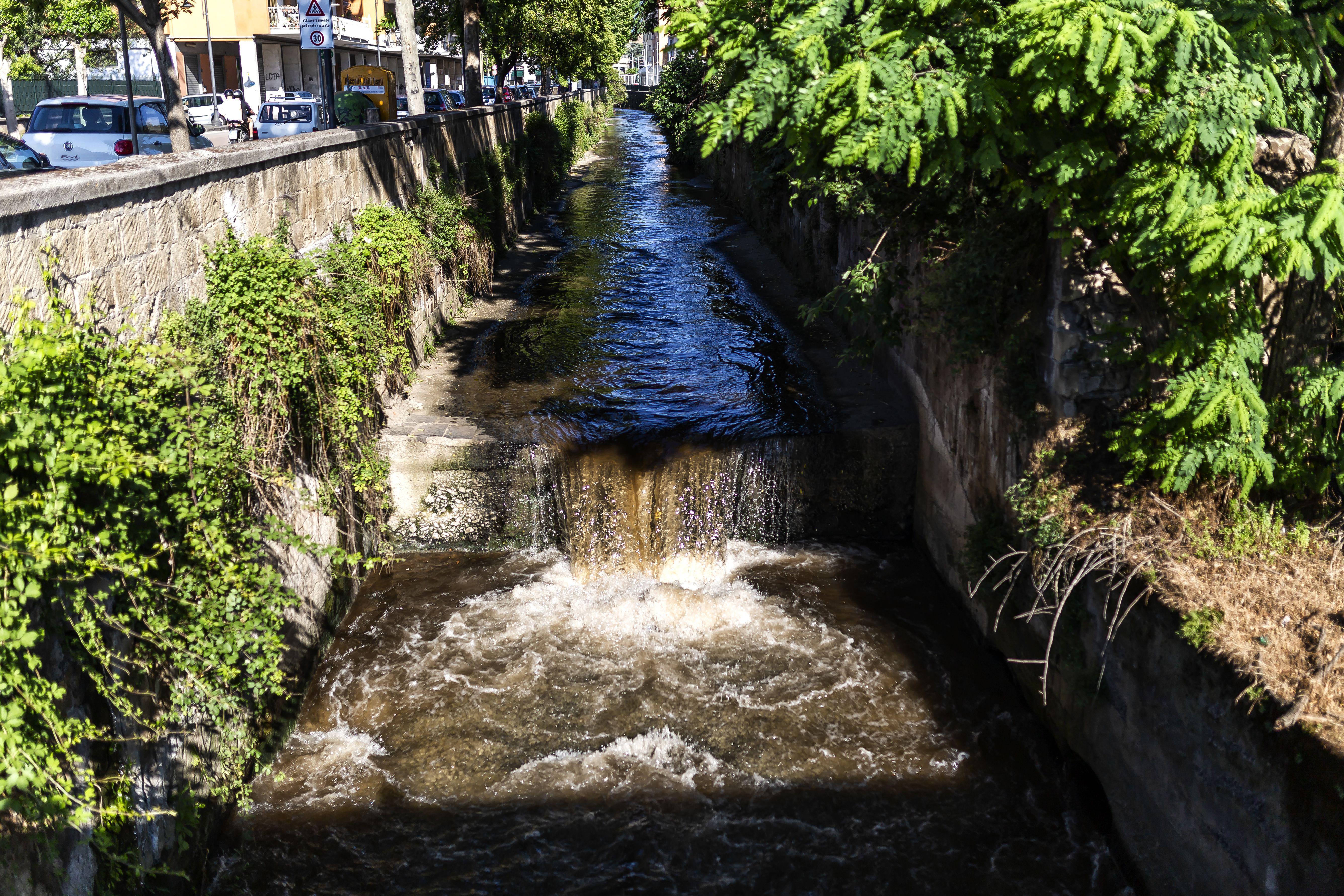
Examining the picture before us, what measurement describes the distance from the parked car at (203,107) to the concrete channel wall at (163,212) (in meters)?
28.6

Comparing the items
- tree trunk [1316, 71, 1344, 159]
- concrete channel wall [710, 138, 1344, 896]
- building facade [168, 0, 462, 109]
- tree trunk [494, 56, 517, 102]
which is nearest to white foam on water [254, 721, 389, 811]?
concrete channel wall [710, 138, 1344, 896]

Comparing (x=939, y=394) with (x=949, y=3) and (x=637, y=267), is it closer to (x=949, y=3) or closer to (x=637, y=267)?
(x=949, y=3)

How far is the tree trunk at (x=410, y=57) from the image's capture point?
57.4 ft

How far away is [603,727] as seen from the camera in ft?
24.0

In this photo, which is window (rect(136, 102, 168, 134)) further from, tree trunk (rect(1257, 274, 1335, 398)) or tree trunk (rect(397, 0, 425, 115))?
tree trunk (rect(1257, 274, 1335, 398))

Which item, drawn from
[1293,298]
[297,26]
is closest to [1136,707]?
[1293,298]

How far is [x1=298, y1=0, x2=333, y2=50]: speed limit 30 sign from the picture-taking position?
49.0 feet

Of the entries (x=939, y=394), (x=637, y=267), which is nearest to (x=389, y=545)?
(x=939, y=394)

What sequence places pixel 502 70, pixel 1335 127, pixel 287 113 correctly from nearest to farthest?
pixel 1335 127 < pixel 287 113 < pixel 502 70

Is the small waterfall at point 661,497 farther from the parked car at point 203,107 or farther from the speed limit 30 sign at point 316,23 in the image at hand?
the parked car at point 203,107

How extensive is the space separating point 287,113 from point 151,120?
8.25 meters

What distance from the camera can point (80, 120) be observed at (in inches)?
712

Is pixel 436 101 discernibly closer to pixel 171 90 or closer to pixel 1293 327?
pixel 171 90

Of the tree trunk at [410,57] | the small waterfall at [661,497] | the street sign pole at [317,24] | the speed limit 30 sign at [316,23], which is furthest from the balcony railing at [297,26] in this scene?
the small waterfall at [661,497]
